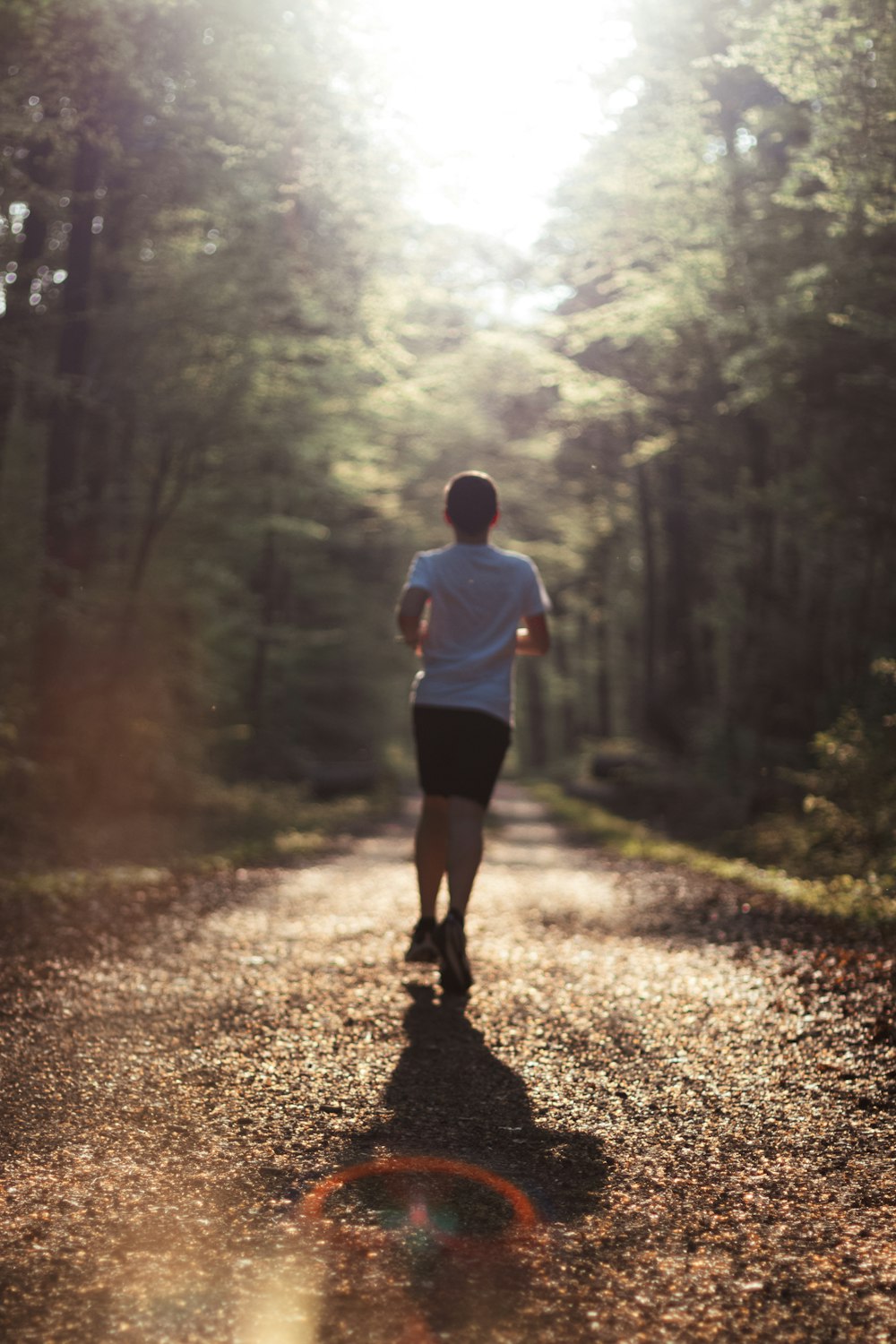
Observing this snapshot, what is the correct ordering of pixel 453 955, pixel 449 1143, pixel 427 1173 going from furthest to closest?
1. pixel 453 955
2. pixel 449 1143
3. pixel 427 1173

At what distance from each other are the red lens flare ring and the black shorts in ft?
8.02

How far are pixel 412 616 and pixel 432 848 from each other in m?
1.10

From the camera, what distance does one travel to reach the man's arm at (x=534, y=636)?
5.87 metres

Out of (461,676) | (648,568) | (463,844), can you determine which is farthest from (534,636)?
(648,568)

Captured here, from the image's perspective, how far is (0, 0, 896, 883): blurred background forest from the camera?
1167cm

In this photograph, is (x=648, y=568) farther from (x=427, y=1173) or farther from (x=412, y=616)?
(x=427, y=1173)

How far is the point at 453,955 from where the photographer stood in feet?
17.4

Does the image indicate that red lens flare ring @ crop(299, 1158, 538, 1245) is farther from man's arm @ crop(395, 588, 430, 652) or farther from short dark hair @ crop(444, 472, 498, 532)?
short dark hair @ crop(444, 472, 498, 532)

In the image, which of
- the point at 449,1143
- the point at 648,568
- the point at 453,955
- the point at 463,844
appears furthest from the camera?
the point at 648,568

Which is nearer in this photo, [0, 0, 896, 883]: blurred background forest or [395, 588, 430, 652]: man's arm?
[395, 588, 430, 652]: man's arm

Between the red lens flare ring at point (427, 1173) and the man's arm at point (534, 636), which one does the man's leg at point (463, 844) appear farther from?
the red lens flare ring at point (427, 1173)

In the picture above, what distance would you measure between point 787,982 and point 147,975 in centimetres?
299

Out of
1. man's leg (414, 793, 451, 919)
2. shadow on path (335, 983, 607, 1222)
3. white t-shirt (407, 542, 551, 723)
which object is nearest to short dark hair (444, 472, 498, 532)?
white t-shirt (407, 542, 551, 723)

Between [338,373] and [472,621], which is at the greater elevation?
[338,373]
